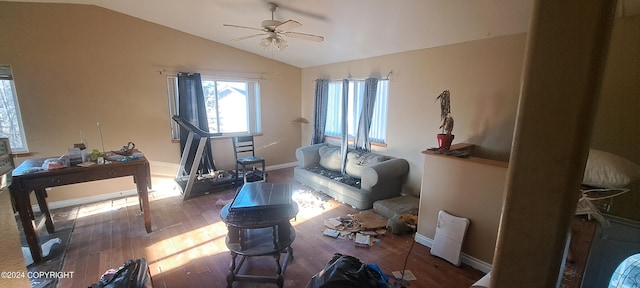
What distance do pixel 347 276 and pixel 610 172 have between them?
5.19 feet

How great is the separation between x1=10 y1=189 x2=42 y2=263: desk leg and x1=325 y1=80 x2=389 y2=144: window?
397 centimetres

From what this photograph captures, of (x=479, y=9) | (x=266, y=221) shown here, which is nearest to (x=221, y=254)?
(x=266, y=221)

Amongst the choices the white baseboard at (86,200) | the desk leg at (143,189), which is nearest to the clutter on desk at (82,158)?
Answer: the desk leg at (143,189)

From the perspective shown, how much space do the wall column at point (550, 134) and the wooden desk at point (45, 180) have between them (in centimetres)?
322

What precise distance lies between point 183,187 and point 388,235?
3213 millimetres

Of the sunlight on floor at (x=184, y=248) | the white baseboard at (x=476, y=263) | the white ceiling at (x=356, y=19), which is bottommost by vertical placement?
the sunlight on floor at (x=184, y=248)

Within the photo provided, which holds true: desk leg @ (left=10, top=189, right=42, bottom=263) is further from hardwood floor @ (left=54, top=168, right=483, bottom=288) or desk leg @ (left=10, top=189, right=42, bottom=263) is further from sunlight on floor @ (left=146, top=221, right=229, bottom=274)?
sunlight on floor @ (left=146, top=221, right=229, bottom=274)

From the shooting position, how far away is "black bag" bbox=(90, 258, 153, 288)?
1.55 m

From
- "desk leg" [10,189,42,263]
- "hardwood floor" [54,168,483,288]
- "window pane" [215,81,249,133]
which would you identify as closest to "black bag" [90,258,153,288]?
"hardwood floor" [54,168,483,288]

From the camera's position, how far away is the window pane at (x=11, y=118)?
10.2 feet

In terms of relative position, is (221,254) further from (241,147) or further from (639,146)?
(639,146)

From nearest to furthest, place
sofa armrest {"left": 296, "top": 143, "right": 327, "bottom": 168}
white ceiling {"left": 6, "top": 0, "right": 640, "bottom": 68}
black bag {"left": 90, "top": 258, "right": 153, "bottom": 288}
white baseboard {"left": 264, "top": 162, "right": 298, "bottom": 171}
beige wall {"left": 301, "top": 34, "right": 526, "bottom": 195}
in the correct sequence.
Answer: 1. black bag {"left": 90, "top": 258, "right": 153, "bottom": 288}
2. white ceiling {"left": 6, "top": 0, "right": 640, "bottom": 68}
3. beige wall {"left": 301, "top": 34, "right": 526, "bottom": 195}
4. sofa armrest {"left": 296, "top": 143, "right": 327, "bottom": 168}
5. white baseboard {"left": 264, "top": 162, "right": 298, "bottom": 171}

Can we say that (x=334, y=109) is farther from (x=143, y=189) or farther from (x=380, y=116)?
(x=143, y=189)

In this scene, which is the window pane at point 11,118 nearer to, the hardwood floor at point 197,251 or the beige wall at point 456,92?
the hardwood floor at point 197,251
